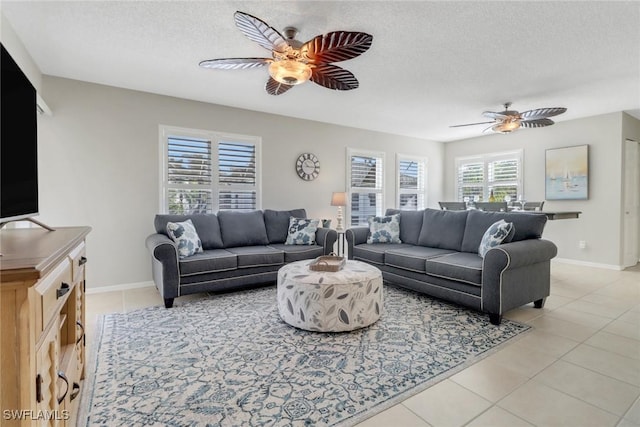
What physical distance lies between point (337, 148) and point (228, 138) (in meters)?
2.04

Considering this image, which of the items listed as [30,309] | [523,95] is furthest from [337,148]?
[30,309]

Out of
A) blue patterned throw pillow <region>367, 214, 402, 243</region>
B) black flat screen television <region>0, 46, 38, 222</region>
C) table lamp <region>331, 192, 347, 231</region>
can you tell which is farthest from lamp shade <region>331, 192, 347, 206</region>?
black flat screen television <region>0, 46, 38, 222</region>

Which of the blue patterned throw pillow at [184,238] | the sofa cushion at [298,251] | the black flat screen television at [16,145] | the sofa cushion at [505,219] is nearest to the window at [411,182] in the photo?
the sofa cushion at [505,219]

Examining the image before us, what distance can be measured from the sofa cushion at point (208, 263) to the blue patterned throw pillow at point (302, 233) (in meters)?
0.98

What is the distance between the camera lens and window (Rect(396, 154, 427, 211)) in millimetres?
6707

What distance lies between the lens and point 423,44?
2760 millimetres

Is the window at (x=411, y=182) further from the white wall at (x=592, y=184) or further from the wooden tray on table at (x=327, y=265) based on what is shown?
the wooden tray on table at (x=327, y=265)

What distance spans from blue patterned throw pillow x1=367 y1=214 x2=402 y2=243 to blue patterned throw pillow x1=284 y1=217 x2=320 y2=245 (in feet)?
2.64

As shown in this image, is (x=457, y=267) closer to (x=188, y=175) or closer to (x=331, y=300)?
(x=331, y=300)

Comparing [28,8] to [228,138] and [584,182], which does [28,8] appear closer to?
[228,138]

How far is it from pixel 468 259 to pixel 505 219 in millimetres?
687

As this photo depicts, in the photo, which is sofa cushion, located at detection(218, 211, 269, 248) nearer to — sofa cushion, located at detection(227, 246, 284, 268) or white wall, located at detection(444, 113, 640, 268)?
sofa cushion, located at detection(227, 246, 284, 268)

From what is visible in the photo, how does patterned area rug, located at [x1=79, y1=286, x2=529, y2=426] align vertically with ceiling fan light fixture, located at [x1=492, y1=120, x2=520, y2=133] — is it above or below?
below

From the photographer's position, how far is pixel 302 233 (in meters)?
4.32
